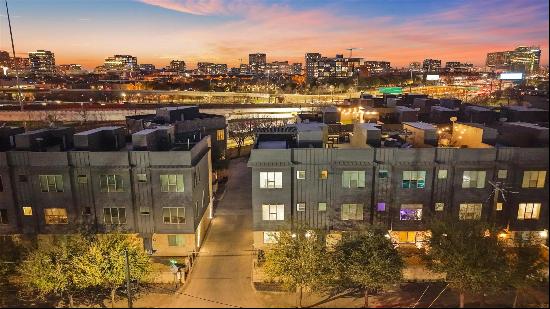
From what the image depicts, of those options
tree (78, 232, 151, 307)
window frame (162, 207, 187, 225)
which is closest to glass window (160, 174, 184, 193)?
window frame (162, 207, 187, 225)

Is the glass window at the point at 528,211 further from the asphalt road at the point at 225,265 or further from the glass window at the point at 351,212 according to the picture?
the asphalt road at the point at 225,265

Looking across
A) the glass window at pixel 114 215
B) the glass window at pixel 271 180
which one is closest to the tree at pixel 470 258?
the glass window at pixel 271 180

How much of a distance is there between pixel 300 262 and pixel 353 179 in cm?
896

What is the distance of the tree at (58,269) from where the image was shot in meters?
26.6

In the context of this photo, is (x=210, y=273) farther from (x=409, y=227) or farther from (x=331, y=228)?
(x=409, y=227)

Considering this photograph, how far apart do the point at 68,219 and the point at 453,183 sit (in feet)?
105

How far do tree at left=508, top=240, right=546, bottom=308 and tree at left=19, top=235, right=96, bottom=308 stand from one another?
1085 inches

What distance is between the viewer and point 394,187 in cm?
3281

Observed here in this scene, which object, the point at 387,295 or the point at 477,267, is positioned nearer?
the point at 477,267

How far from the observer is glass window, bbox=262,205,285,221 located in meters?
33.0

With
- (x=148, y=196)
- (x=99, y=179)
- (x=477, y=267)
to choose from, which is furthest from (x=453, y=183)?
(x=99, y=179)

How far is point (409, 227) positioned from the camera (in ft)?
110

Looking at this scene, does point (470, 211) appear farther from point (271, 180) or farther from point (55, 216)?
point (55, 216)

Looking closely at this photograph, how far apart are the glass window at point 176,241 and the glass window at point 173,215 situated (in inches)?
60.7
